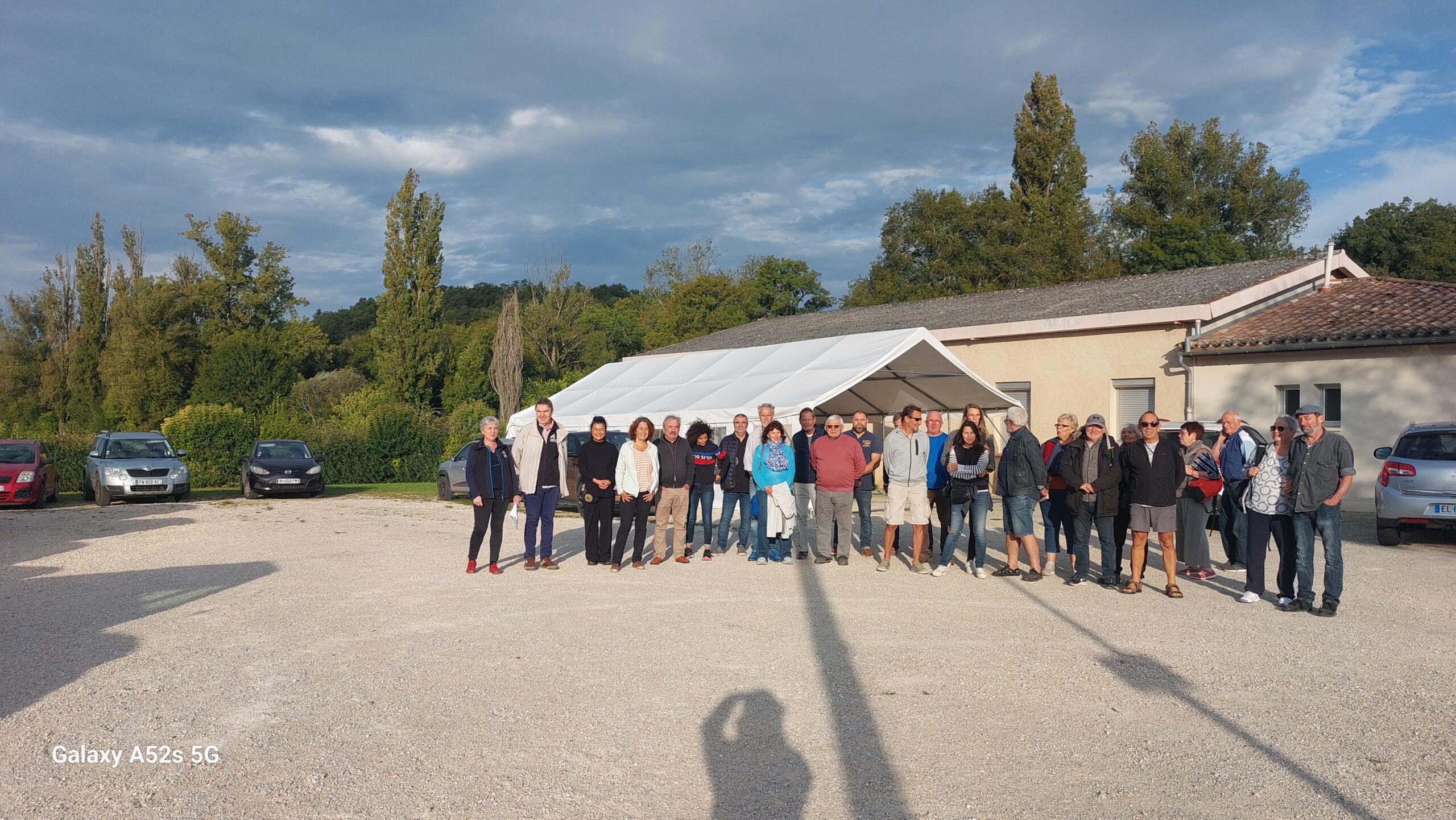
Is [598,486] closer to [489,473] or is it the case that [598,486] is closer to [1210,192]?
[489,473]

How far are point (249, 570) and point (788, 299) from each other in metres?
41.2

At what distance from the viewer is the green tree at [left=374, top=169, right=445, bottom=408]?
43031mm

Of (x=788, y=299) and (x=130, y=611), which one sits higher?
(x=788, y=299)

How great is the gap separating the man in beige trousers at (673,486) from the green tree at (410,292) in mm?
34231

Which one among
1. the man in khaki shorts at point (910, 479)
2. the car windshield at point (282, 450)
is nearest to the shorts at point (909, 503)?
the man in khaki shorts at point (910, 479)

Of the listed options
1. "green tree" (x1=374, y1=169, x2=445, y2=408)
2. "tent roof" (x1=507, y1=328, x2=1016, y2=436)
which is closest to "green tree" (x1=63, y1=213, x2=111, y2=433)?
"green tree" (x1=374, y1=169, x2=445, y2=408)

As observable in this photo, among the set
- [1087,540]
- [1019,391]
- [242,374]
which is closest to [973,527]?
[1087,540]

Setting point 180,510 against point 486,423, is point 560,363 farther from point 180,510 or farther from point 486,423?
point 486,423

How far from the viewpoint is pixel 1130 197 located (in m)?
46.1

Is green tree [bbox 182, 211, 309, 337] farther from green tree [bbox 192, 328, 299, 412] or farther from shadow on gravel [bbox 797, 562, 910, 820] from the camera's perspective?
shadow on gravel [bbox 797, 562, 910, 820]

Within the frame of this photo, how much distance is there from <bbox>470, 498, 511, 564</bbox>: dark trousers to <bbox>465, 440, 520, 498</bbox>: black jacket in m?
0.08

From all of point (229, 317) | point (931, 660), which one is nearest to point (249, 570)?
point (931, 660)

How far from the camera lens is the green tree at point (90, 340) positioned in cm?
4772

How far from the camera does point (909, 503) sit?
36.7 feet
